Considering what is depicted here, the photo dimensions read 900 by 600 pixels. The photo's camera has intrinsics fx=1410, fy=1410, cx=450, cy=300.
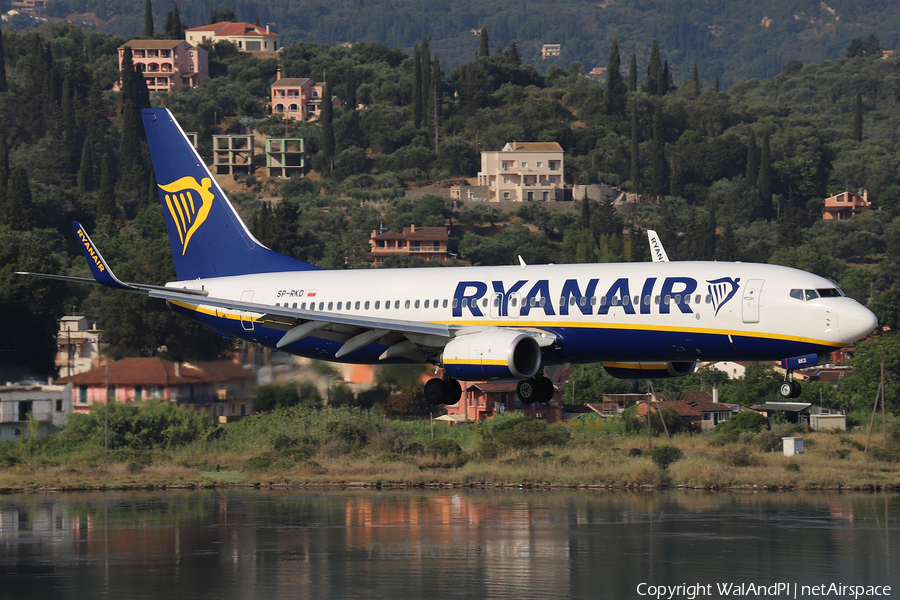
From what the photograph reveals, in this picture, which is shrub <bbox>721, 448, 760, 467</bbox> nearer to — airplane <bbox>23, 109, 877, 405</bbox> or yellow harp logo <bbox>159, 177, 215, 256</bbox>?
airplane <bbox>23, 109, 877, 405</bbox>

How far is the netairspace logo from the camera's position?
72.2 m

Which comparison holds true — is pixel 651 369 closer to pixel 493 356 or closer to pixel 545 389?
pixel 545 389

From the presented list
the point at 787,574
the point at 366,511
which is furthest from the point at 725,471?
the point at 787,574

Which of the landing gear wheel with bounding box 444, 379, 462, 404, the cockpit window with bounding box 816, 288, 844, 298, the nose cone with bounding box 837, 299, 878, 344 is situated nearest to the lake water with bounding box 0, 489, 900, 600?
the landing gear wheel with bounding box 444, 379, 462, 404

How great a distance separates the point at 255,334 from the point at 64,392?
2049 cm

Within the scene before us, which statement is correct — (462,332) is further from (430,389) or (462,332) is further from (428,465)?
(428,465)

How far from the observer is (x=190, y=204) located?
68125mm

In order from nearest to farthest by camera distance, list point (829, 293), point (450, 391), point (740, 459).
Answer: point (829, 293) < point (450, 391) < point (740, 459)

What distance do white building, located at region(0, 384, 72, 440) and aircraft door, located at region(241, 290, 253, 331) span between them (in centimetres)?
1976

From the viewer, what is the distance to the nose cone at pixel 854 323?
49.9 meters

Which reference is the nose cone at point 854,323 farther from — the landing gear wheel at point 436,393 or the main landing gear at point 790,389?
the landing gear wheel at point 436,393

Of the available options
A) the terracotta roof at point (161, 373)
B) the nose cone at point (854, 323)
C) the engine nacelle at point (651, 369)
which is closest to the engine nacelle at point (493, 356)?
the engine nacelle at point (651, 369)

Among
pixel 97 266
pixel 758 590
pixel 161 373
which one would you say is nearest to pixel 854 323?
pixel 758 590

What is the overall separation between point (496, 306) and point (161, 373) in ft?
78.0
